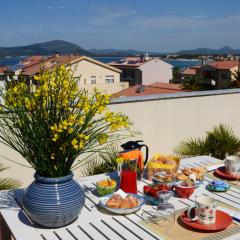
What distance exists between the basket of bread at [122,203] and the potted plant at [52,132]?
0.19 metres

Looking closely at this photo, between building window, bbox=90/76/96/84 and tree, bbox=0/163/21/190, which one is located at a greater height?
tree, bbox=0/163/21/190

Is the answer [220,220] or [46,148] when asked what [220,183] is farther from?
[46,148]

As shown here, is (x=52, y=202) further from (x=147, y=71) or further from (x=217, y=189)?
(x=147, y=71)

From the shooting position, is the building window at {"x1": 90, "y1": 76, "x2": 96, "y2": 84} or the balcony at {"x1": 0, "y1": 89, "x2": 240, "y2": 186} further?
the building window at {"x1": 90, "y1": 76, "x2": 96, "y2": 84}

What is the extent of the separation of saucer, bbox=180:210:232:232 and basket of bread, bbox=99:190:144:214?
0.86 feet

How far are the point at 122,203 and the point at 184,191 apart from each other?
417 mm

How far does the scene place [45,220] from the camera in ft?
6.35

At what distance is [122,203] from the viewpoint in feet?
7.01

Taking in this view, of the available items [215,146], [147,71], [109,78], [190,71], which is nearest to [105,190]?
[215,146]

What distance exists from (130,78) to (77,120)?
53.9 metres

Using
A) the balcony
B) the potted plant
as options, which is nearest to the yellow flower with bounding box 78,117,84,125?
the potted plant

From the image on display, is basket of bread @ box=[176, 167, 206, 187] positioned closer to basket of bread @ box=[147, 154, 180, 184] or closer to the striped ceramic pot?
basket of bread @ box=[147, 154, 180, 184]

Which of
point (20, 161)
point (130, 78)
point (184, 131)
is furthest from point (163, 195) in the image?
point (130, 78)

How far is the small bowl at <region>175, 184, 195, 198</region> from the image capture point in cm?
234
